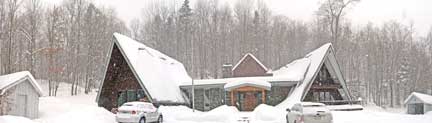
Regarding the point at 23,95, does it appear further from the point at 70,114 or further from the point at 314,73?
the point at 314,73

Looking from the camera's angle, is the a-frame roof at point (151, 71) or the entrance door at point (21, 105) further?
the a-frame roof at point (151, 71)

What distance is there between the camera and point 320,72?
33469 mm

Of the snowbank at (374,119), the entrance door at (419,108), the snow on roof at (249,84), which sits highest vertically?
the snow on roof at (249,84)

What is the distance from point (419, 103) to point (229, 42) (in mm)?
25902

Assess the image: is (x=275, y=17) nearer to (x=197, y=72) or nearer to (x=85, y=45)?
(x=197, y=72)

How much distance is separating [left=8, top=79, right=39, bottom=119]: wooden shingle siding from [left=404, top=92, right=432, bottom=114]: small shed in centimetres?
3159

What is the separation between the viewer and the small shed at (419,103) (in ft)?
127

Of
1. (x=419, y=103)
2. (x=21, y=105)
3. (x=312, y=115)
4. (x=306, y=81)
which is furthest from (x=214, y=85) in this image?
(x=419, y=103)

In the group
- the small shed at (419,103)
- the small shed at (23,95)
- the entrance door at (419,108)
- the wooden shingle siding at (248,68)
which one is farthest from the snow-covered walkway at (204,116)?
the entrance door at (419,108)

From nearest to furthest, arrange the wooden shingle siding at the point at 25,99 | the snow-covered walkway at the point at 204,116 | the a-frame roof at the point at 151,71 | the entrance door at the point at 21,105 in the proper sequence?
the snow-covered walkway at the point at 204,116, the wooden shingle siding at the point at 25,99, the entrance door at the point at 21,105, the a-frame roof at the point at 151,71

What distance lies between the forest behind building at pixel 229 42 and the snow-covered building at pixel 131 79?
1888cm

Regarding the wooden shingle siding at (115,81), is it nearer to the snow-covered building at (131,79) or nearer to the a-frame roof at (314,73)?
the snow-covered building at (131,79)

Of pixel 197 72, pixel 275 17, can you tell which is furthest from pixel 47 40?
pixel 275 17

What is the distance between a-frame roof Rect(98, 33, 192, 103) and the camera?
30234 millimetres
